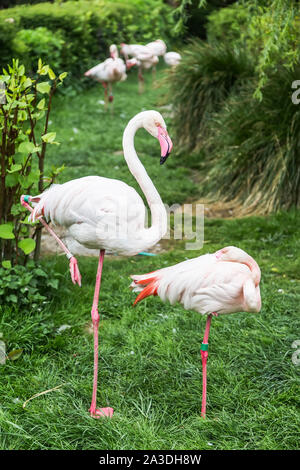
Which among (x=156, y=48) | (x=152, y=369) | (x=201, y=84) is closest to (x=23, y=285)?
(x=152, y=369)

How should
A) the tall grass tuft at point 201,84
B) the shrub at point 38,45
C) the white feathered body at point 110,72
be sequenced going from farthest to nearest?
the white feathered body at point 110,72, the shrub at point 38,45, the tall grass tuft at point 201,84

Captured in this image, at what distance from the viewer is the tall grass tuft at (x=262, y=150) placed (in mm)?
6082

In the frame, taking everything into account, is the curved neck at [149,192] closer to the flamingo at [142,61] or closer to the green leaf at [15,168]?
the green leaf at [15,168]

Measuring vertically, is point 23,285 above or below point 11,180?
below

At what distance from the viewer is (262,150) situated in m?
6.36

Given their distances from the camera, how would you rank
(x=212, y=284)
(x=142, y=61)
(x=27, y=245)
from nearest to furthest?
(x=212, y=284)
(x=27, y=245)
(x=142, y=61)

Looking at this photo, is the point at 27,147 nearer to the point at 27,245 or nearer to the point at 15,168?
the point at 15,168

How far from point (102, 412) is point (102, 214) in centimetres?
102

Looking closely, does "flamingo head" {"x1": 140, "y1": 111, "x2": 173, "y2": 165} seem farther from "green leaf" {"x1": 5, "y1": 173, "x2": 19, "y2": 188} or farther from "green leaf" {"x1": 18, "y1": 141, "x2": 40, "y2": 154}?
"green leaf" {"x1": 5, "y1": 173, "x2": 19, "y2": 188}

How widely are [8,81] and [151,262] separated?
2.12 meters

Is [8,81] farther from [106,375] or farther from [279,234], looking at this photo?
[279,234]

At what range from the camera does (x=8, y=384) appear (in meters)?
3.29

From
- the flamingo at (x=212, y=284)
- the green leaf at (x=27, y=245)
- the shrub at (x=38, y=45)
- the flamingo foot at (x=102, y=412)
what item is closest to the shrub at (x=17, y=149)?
the green leaf at (x=27, y=245)

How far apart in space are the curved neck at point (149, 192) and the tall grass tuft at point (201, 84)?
474 cm
